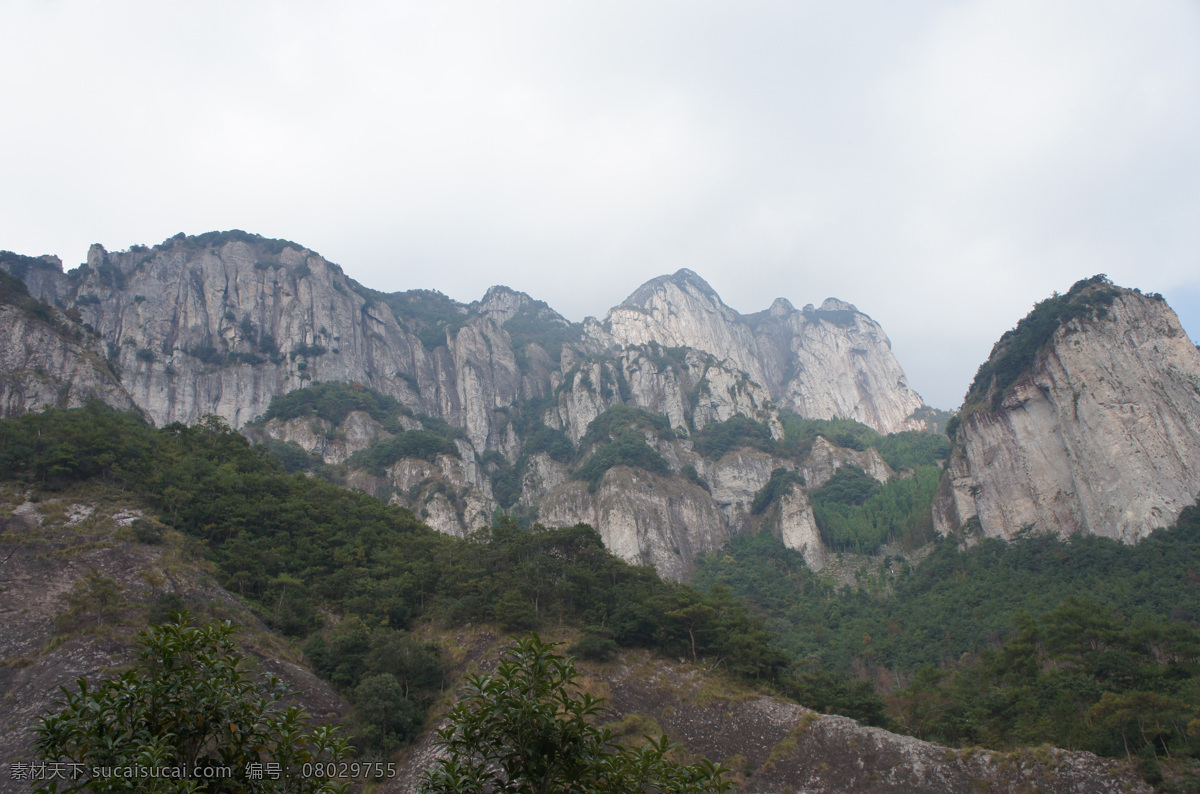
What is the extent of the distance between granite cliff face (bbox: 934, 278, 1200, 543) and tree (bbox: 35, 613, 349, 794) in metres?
70.9

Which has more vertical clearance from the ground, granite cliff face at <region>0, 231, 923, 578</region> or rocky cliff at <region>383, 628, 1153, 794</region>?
granite cliff face at <region>0, 231, 923, 578</region>

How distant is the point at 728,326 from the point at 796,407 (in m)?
32.0

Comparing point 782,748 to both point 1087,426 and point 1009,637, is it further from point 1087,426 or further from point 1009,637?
point 1087,426

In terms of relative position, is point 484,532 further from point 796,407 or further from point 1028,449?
point 796,407

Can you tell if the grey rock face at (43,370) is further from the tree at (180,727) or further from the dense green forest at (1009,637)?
the tree at (180,727)

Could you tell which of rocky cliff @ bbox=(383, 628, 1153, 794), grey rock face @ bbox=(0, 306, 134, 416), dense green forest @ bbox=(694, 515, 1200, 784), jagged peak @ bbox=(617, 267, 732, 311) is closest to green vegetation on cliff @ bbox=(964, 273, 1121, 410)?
Answer: dense green forest @ bbox=(694, 515, 1200, 784)

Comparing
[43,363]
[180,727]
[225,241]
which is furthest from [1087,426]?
[225,241]

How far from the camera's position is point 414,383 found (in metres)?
112

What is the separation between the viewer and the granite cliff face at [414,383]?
8169 cm

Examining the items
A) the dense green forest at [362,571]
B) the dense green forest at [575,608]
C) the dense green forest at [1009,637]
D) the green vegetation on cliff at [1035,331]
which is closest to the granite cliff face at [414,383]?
the dense green forest at [1009,637]

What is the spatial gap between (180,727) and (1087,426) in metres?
76.0

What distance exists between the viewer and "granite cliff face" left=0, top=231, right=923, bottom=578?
268 feet

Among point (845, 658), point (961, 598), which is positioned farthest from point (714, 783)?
point (961, 598)

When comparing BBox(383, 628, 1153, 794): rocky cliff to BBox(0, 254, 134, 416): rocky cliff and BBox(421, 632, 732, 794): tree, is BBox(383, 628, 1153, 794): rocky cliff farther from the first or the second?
BBox(0, 254, 134, 416): rocky cliff
